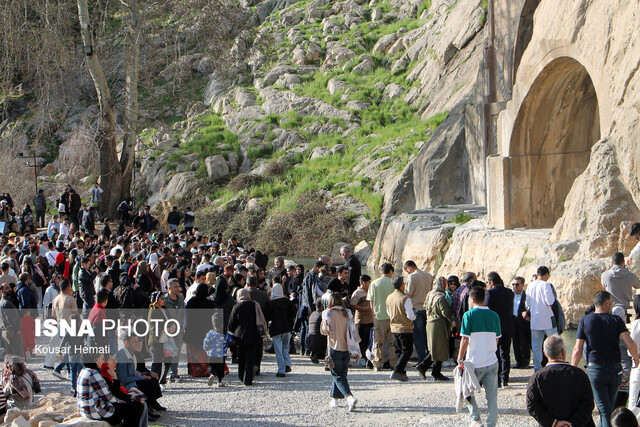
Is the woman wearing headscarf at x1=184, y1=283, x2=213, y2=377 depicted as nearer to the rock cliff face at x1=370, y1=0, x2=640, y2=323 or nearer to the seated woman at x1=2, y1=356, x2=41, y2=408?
the seated woman at x1=2, y1=356, x2=41, y2=408

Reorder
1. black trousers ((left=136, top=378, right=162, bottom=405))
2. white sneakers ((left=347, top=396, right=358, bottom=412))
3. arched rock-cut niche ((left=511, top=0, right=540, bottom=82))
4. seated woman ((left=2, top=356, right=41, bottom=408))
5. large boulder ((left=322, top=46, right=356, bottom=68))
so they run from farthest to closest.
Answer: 1. large boulder ((left=322, top=46, right=356, bottom=68))
2. arched rock-cut niche ((left=511, top=0, right=540, bottom=82))
3. seated woman ((left=2, top=356, right=41, bottom=408))
4. black trousers ((left=136, top=378, right=162, bottom=405))
5. white sneakers ((left=347, top=396, right=358, bottom=412))

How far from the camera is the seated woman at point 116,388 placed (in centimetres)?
859

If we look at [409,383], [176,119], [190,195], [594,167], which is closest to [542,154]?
[594,167]

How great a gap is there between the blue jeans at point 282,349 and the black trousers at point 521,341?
3420 mm

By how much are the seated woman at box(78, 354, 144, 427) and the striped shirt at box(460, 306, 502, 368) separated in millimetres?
3639

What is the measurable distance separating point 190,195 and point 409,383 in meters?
25.7

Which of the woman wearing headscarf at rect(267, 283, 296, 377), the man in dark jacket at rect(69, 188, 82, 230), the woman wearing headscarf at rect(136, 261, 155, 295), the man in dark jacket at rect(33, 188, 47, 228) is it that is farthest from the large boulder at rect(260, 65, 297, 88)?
the woman wearing headscarf at rect(267, 283, 296, 377)

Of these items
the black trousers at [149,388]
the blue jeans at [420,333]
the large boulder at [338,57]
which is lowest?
the black trousers at [149,388]

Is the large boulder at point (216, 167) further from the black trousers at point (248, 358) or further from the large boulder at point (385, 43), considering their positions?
the black trousers at point (248, 358)

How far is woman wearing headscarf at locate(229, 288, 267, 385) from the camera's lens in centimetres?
1110

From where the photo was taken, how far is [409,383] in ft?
36.2

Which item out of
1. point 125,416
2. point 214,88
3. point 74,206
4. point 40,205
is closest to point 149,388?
point 125,416

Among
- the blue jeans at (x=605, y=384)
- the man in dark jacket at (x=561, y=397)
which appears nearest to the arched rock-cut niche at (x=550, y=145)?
the blue jeans at (x=605, y=384)

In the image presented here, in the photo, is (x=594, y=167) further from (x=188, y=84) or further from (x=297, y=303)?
(x=188, y=84)
